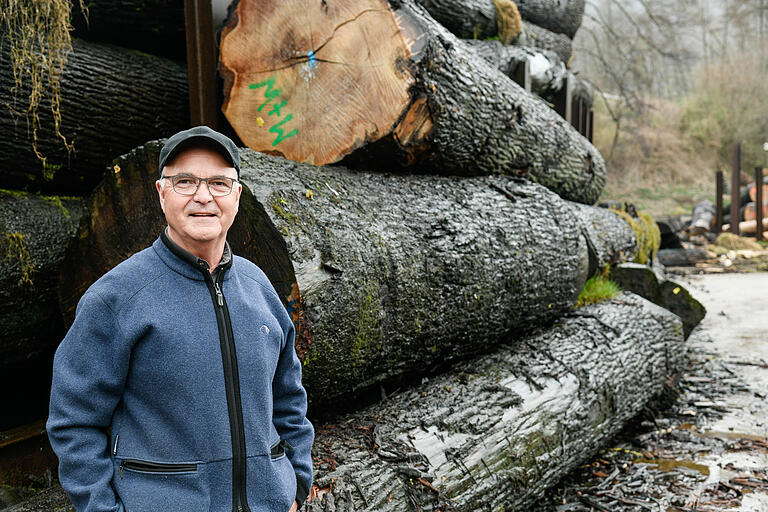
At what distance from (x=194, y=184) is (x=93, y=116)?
1989 mm

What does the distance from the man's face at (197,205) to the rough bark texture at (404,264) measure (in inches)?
28.2

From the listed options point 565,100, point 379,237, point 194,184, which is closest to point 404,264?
point 379,237

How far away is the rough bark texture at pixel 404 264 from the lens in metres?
2.27

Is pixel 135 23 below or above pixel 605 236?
above

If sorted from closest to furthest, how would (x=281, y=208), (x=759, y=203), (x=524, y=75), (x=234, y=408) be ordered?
(x=234, y=408), (x=281, y=208), (x=524, y=75), (x=759, y=203)

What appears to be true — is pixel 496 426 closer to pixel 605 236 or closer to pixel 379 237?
pixel 379 237

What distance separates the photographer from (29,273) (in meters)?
2.70

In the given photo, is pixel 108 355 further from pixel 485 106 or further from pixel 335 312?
pixel 485 106

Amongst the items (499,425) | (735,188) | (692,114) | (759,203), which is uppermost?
(692,114)

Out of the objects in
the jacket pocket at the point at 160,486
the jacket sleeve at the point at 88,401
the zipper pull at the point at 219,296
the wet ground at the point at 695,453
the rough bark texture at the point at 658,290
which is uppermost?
the zipper pull at the point at 219,296

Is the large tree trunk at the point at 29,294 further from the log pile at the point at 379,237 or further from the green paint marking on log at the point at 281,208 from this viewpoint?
the green paint marking on log at the point at 281,208

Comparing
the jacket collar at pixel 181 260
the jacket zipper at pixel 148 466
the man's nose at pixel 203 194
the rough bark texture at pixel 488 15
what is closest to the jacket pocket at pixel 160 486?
the jacket zipper at pixel 148 466

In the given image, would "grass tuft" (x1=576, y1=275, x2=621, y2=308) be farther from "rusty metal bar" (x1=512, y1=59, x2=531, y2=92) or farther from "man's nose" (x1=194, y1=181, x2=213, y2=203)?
"man's nose" (x1=194, y1=181, x2=213, y2=203)

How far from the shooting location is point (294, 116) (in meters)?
3.06
